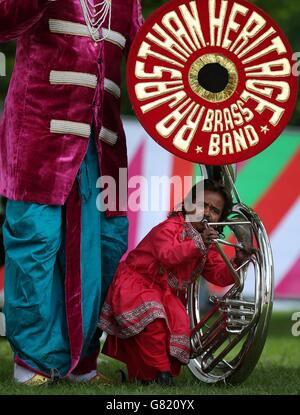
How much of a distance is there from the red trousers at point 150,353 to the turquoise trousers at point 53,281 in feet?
0.58

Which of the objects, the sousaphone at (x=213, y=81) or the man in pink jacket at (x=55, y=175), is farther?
the man in pink jacket at (x=55, y=175)

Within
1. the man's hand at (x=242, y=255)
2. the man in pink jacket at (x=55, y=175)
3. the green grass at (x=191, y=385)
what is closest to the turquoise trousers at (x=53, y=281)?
the man in pink jacket at (x=55, y=175)

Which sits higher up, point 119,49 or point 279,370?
point 119,49

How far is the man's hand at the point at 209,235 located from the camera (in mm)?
4309

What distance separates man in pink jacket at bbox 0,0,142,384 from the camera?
441 cm

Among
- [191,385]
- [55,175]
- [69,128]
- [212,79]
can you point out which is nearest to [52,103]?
[69,128]

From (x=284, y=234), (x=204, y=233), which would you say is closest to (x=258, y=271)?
(x=204, y=233)

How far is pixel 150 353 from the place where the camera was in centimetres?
446

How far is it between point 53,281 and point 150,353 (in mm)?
Result: 439

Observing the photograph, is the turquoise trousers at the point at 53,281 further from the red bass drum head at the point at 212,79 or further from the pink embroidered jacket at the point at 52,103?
the red bass drum head at the point at 212,79

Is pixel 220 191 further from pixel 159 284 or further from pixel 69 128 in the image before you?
pixel 69 128

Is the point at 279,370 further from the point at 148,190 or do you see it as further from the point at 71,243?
the point at 148,190

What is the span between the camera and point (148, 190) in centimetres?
657

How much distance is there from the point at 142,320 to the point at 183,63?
0.92 metres
